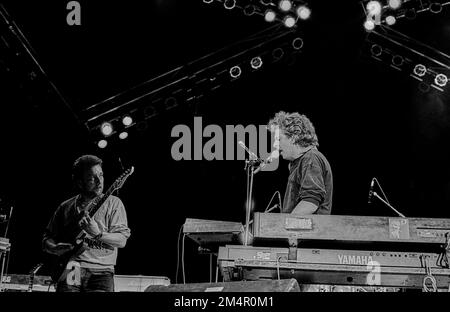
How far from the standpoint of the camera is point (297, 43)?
8.12 metres

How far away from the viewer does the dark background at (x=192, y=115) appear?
303 inches

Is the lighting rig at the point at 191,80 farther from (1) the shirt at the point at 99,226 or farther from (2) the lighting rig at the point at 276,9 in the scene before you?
(1) the shirt at the point at 99,226

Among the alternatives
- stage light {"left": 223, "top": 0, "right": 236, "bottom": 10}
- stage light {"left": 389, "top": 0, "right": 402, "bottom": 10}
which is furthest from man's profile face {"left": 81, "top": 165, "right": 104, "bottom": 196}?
stage light {"left": 389, "top": 0, "right": 402, "bottom": 10}

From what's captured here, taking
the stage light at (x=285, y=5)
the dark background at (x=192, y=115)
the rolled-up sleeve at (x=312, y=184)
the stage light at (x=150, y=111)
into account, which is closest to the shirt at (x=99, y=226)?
the rolled-up sleeve at (x=312, y=184)

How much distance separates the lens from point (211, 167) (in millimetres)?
9062

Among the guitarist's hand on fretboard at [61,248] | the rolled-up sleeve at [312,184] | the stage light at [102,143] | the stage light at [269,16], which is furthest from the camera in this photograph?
the stage light at [102,143]

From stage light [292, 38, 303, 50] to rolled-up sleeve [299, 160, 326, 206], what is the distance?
4.56 meters

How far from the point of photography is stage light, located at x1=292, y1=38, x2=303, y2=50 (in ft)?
26.6

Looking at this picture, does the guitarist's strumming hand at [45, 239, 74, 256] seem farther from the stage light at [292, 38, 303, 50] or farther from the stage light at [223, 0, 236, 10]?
the stage light at [292, 38, 303, 50]

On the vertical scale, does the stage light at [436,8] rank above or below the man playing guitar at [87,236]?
above

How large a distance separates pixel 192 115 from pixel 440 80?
3.92 metres

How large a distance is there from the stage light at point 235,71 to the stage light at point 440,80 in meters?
3.02

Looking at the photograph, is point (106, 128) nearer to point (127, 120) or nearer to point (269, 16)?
point (127, 120)
